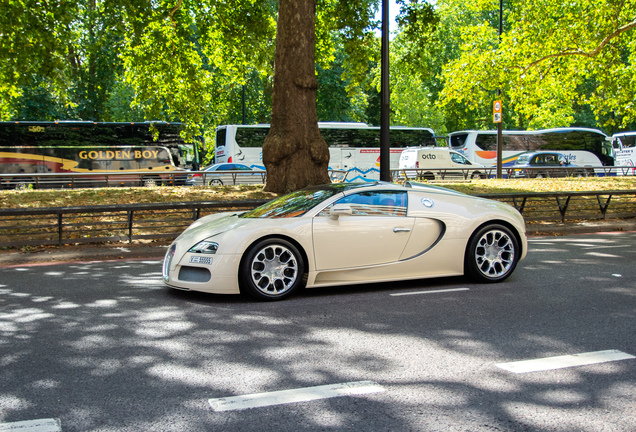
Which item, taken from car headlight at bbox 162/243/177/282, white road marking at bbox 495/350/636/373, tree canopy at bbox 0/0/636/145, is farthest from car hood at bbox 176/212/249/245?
tree canopy at bbox 0/0/636/145

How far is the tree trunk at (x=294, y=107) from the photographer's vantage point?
1357 cm

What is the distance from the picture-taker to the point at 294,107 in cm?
1363

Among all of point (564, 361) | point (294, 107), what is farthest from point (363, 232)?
point (294, 107)

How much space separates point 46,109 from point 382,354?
3634 cm

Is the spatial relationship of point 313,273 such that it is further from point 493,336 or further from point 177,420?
point 177,420

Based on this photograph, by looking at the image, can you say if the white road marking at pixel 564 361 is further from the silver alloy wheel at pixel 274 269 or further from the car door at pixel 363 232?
the silver alloy wheel at pixel 274 269

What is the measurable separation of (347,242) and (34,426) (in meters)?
3.74

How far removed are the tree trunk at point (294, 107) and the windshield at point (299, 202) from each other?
6.68 metres

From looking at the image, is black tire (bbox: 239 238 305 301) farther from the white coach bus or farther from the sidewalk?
the white coach bus

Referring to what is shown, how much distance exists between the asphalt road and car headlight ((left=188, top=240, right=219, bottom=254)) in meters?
0.57

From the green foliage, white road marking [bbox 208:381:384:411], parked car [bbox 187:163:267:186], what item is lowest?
white road marking [bbox 208:381:384:411]

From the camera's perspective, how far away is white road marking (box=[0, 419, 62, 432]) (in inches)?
121

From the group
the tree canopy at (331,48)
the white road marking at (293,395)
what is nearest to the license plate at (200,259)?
the white road marking at (293,395)

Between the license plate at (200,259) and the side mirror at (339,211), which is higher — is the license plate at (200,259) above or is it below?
below
